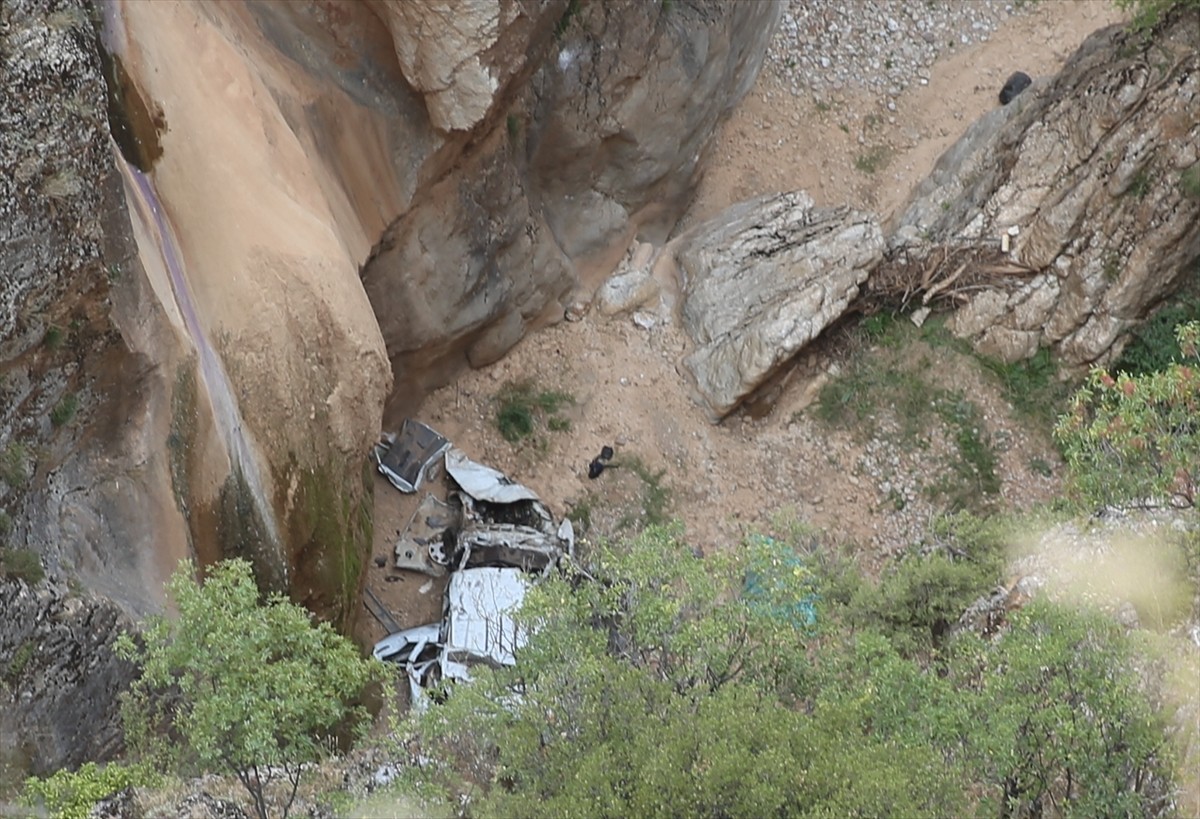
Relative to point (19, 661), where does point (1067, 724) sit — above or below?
above

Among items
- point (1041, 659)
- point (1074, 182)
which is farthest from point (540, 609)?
point (1074, 182)

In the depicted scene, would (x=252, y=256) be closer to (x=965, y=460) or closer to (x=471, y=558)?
(x=471, y=558)

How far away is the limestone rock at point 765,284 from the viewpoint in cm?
2088

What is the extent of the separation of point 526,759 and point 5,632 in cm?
509

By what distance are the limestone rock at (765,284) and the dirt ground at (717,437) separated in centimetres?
63

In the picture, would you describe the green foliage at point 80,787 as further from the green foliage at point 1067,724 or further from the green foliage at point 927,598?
the green foliage at point 927,598

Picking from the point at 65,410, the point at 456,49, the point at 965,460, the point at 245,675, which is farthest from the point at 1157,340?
the point at 65,410

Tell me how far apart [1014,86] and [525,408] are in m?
12.0

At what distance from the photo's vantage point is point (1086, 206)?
20125 millimetres

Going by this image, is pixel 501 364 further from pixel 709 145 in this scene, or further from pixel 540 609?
pixel 540 609

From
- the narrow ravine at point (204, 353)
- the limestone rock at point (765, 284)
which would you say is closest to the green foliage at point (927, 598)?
the limestone rock at point (765, 284)

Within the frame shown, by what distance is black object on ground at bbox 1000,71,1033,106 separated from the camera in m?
23.3

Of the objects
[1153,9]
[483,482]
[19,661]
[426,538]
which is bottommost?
[426,538]

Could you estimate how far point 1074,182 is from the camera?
799 inches
